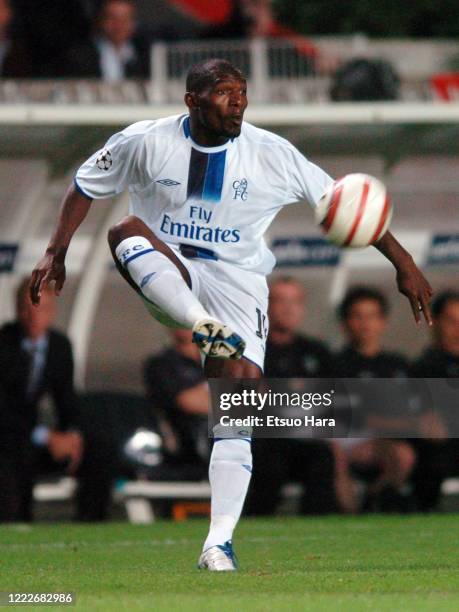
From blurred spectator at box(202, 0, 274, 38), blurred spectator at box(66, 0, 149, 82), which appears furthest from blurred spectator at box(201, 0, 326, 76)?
blurred spectator at box(66, 0, 149, 82)

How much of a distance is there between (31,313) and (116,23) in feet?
9.68

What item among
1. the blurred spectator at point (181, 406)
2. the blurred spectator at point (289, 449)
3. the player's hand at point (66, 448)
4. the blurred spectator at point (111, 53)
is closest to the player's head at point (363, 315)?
the blurred spectator at point (289, 449)

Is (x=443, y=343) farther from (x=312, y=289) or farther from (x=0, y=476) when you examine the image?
(x=0, y=476)

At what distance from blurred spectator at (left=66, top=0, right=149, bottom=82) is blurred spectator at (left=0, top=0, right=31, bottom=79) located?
36cm

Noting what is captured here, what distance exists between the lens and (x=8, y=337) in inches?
479

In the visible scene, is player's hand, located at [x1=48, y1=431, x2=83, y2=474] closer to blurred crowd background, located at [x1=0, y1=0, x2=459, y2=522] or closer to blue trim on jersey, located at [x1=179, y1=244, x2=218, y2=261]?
blurred crowd background, located at [x1=0, y1=0, x2=459, y2=522]

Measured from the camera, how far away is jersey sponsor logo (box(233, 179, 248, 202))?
771cm

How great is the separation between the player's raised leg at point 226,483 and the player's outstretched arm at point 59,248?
2.61 ft

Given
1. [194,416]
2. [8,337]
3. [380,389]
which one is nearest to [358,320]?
[380,389]

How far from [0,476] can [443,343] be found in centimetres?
344

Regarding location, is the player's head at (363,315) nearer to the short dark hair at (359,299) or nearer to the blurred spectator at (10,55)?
the short dark hair at (359,299)

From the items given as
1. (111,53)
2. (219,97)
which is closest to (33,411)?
(111,53)

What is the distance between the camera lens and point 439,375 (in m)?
12.9

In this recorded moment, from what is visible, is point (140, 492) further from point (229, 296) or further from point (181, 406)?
point (229, 296)
